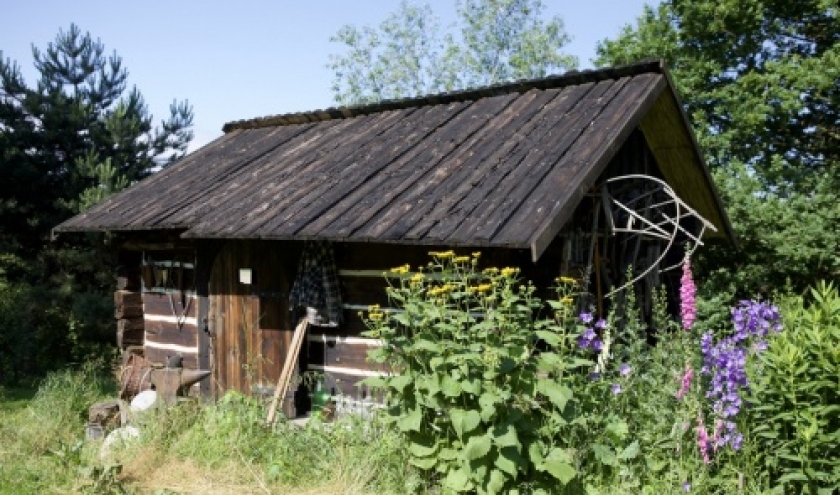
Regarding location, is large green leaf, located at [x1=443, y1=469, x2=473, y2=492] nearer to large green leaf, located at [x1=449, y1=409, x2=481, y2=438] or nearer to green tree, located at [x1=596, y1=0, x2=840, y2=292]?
large green leaf, located at [x1=449, y1=409, x2=481, y2=438]

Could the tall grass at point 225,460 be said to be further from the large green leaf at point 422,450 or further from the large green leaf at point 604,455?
the large green leaf at point 604,455

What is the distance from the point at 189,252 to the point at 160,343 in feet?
4.99

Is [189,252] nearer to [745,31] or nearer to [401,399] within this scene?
[401,399]

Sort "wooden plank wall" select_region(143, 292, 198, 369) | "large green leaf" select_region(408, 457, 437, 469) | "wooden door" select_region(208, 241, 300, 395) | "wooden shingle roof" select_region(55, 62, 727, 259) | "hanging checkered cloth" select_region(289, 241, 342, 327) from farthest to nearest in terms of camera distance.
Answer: "wooden plank wall" select_region(143, 292, 198, 369) < "wooden door" select_region(208, 241, 300, 395) < "hanging checkered cloth" select_region(289, 241, 342, 327) < "wooden shingle roof" select_region(55, 62, 727, 259) < "large green leaf" select_region(408, 457, 437, 469)

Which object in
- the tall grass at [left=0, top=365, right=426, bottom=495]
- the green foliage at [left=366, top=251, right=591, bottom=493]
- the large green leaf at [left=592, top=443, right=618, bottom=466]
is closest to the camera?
the green foliage at [left=366, top=251, right=591, bottom=493]

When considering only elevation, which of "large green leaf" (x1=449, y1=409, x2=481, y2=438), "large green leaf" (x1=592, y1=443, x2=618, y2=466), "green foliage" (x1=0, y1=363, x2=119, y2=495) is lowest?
"green foliage" (x1=0, y1=363, x2=119, y2=495)

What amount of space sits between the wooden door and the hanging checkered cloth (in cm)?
31

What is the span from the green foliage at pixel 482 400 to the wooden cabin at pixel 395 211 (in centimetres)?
105

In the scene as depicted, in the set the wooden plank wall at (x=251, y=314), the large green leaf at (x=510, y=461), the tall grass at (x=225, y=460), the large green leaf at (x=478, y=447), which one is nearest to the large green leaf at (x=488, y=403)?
the large green leaf at (x=478, y=447)

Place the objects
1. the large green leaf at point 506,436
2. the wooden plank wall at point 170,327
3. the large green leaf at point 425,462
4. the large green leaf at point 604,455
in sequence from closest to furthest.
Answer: the large green leaf at point 506,436 < the large green leaf at point 604,455 < the large green leaf at point 425,462 < the wooden plank wall at point 170,327

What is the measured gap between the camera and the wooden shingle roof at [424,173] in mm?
6641

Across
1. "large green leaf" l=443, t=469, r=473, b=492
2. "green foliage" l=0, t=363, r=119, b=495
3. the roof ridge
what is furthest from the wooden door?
"large green leaf" l=443, t=469, r=473, b=492

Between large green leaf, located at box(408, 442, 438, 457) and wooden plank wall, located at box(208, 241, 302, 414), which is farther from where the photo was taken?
wooden plank wall, located at box(208, 241, 302, 414)

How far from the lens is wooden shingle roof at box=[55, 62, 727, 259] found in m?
6.64
